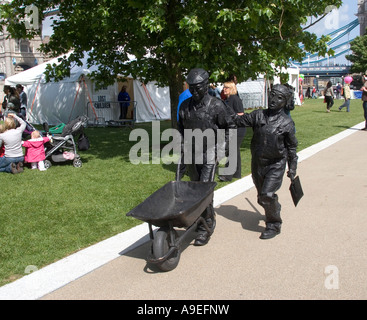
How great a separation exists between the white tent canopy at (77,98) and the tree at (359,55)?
58367 millimetres

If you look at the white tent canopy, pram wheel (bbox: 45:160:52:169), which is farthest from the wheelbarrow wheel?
the white tent canopy


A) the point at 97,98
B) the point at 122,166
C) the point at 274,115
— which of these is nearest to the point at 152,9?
the point at 122,166

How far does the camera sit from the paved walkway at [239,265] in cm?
356

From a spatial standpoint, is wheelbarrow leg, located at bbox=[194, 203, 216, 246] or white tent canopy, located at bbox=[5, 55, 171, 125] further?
white tent canopy, located at bbox=[5, 55, 171, 125]

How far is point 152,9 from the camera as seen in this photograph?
8.71 meters

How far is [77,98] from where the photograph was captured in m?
19.0

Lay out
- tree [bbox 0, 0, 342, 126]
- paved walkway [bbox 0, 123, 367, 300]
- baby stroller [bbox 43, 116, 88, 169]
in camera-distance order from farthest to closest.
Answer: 1. baby stroller [bbox 43, 116, 88, 169]
2. tree [bbox 0, 0, 342, 126]
3. paved walkway [bbox 0, 123, 367, 300]

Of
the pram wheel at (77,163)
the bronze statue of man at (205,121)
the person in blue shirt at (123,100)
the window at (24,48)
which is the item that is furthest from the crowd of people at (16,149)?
the window at (24,48)

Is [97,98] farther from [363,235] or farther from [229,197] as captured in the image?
[363,235]

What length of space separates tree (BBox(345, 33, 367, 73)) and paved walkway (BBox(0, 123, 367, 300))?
2786 inches

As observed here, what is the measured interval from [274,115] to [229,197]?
226 centimetres

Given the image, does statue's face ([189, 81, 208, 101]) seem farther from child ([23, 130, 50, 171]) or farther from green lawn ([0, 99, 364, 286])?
Result: child ([23, 130, 50, 171])

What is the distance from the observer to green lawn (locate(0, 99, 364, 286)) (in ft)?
15.0

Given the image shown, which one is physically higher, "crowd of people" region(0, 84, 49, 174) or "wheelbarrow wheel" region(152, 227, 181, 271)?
"crowd of people" region(0, 84, 49, 174)
